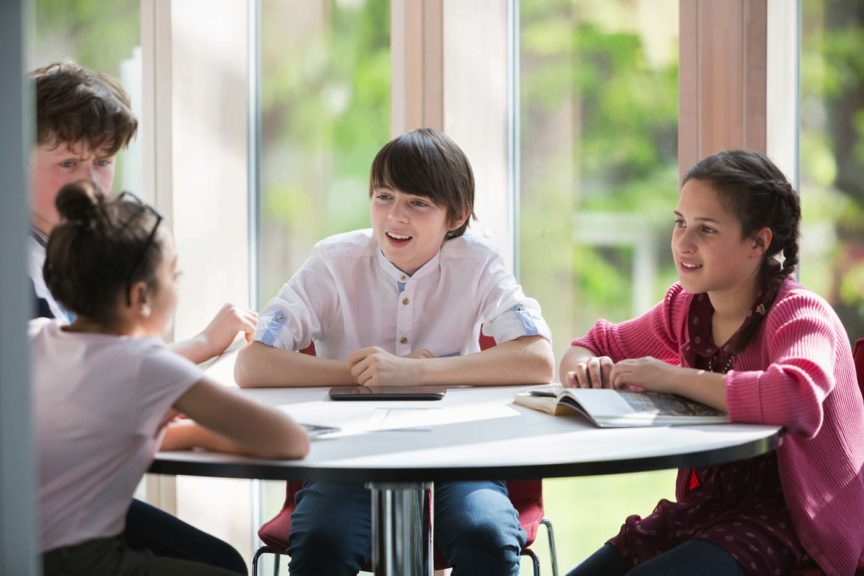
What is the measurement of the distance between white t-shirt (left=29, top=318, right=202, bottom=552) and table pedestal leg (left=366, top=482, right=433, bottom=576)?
405mm

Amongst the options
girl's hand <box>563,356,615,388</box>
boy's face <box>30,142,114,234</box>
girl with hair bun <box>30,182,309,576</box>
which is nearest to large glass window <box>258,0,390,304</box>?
boy's face <box>30,142,114,234</box>

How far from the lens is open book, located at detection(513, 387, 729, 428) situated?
167 centimetres

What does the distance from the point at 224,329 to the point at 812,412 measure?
1188mm

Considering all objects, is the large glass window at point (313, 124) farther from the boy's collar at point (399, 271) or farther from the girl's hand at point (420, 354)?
the girl's hand at point (420, 354)

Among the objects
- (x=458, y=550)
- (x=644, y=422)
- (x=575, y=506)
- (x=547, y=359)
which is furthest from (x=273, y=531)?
(x=575, y=506)

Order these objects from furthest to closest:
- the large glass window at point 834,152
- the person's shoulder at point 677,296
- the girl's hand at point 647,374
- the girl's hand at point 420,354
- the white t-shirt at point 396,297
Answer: the large glass window at point 834,152, the white t-shirt at point 396,297, the girl's hand at point 420,354, the person's shoulder at point 677,296, the girl's hand at point 647,374

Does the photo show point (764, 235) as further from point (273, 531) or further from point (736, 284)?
point (273, 531)

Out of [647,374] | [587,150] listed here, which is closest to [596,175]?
[587,150]

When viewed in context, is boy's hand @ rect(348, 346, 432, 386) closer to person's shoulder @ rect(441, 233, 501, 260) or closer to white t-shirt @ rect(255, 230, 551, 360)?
white t-shirt @ rect(255, 230, 551, 360)

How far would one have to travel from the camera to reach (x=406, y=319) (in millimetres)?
2438

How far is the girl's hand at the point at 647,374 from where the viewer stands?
184 cm

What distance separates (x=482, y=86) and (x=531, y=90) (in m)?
0.17

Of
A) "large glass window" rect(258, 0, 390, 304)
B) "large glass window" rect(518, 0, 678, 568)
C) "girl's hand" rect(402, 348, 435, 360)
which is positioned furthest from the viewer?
"large glass window" rect(258, 0, 390, 304)

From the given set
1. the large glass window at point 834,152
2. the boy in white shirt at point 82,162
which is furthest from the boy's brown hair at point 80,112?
the large glass window at point 834,152
